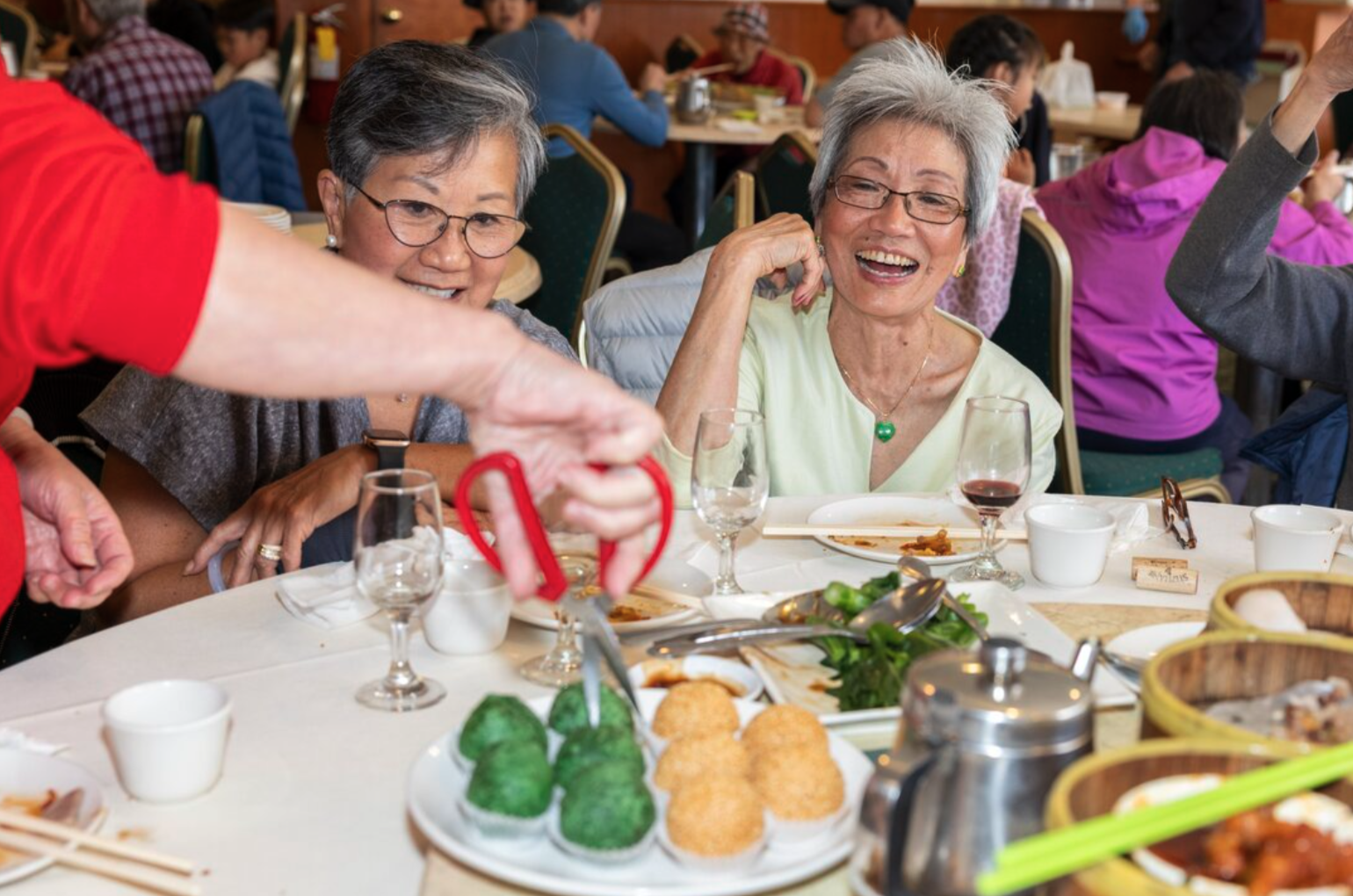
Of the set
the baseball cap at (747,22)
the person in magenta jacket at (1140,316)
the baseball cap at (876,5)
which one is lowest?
the person in magenta jacket at (1140,316)

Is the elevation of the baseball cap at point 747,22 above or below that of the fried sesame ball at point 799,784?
above

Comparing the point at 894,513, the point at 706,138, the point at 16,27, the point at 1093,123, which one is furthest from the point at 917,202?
the point at 16,27

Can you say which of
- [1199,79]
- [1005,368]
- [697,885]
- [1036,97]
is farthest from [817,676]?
[1036,97]

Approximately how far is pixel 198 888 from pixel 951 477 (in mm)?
1522

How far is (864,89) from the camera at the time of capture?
7.77 ft

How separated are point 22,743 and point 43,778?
0.23 ft

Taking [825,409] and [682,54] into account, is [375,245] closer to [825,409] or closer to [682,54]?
[825,409]

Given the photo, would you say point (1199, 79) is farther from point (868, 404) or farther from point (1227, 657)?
point (1227, 657)

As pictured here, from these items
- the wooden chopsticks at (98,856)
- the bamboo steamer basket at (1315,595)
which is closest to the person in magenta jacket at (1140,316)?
the bamboo steamer basket at (1315,595)

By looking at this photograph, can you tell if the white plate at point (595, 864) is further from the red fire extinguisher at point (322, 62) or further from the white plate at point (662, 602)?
the red fire extinguisher at point (322, 62)

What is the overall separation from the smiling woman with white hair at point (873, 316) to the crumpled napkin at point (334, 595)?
2.14ft

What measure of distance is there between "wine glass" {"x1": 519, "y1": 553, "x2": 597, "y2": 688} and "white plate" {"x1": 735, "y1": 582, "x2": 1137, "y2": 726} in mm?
169

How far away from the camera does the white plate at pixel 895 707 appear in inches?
54.0

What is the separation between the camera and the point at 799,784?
1086mm
